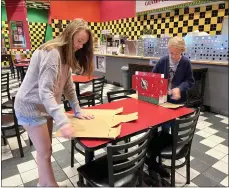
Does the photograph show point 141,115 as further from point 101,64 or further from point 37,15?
point 37,15

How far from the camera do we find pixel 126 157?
1233 mm

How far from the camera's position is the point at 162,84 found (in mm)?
1865

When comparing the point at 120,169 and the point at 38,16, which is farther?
the point at 38,16

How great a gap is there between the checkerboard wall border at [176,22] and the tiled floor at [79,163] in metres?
2.68

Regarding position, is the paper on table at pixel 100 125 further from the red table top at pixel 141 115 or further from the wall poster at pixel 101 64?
the wall poster at pixel 101 64

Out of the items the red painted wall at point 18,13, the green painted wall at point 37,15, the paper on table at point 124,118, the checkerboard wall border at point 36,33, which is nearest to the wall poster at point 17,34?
the red painted wall at point 18,13

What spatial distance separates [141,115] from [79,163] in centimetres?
112

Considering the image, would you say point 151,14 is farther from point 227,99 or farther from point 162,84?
point 162,84

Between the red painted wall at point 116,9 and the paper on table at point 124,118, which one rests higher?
the red painted wall at point 116,9

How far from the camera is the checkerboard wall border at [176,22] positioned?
458 centimetres

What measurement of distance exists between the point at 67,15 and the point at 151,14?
144 inches

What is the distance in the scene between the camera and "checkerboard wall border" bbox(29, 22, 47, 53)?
31.0 ft

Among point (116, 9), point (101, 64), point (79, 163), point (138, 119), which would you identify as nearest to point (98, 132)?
point (138, 119)

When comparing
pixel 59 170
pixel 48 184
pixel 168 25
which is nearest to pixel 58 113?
pixel 48 184
